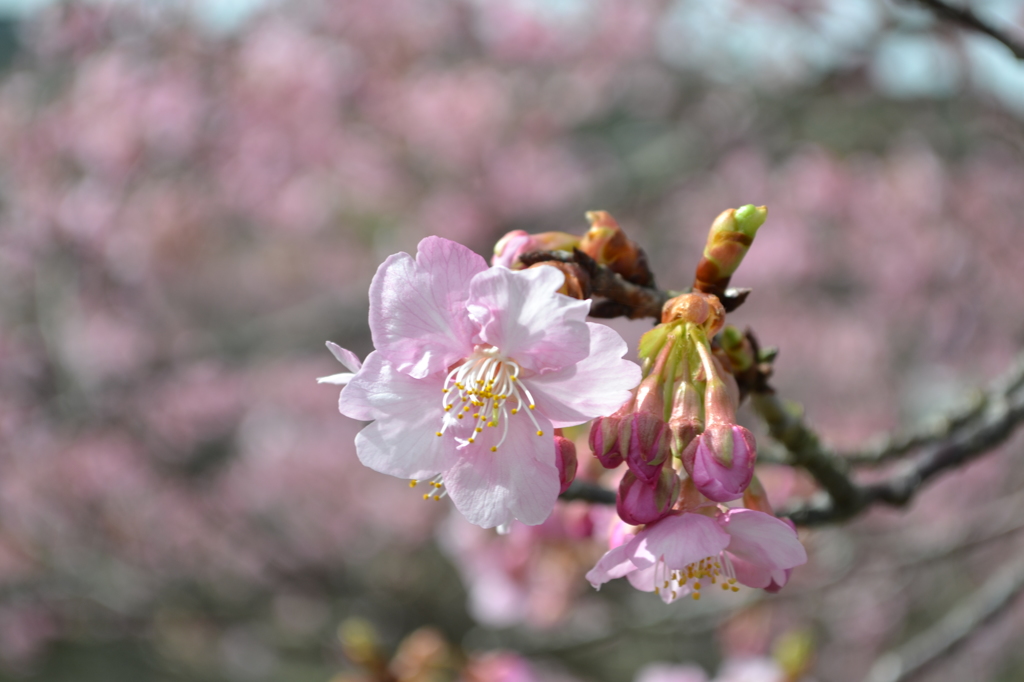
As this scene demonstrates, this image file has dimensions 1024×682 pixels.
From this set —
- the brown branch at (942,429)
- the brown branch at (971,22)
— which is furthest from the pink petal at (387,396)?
the brown branch at (971,22)

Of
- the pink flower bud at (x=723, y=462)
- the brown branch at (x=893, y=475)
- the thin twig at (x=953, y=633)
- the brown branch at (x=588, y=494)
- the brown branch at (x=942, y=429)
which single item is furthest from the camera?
the thin twig at (x=953, y=633)

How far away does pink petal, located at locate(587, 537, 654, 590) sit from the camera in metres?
0.86

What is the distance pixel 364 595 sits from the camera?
15.9 ft

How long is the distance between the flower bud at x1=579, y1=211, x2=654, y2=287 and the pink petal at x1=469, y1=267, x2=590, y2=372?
0.51 feet

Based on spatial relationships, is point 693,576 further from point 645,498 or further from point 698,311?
point 698,311

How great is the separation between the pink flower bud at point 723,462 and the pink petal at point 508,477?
0.16 m

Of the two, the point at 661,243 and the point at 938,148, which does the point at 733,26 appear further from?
the point at 661,243

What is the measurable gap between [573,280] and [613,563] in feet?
1.06

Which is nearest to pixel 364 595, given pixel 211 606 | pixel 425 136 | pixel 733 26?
pixel 211 606

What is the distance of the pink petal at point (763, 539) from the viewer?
82cm

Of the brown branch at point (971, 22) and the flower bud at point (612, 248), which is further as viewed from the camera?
the brown branch at point (971, 22)

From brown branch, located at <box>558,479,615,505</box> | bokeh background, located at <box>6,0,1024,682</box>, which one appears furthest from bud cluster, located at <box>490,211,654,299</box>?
bokeh background, located at <box>6,0,1024,682</box>

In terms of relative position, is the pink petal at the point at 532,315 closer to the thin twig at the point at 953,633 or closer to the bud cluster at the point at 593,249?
the bud cluster at the point at 593,249

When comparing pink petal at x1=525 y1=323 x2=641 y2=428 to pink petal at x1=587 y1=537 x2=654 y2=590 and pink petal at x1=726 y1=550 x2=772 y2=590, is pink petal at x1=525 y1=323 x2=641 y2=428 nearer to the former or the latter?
pink petal at x1=587 y1=537 x2=654 y2=590
